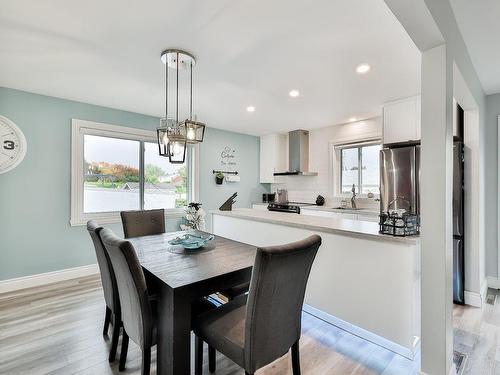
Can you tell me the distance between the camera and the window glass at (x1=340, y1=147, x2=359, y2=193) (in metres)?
4.56

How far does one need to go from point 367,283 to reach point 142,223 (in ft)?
7.66

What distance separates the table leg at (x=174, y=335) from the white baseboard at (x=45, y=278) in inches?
107

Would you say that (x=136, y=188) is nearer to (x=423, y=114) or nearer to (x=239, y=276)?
(x=239, y=276)

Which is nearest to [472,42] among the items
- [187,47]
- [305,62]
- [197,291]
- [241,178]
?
[305,62]

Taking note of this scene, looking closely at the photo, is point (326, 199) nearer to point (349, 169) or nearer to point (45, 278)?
point (349, 169)

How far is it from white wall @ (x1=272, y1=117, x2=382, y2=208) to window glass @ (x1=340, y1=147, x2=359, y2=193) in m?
0.24

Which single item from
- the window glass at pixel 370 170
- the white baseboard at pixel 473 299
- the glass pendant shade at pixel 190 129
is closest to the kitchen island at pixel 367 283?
the glass pendant shade at pixel 190 129

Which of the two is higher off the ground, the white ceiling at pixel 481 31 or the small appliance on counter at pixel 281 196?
the white ceiling at pixel 481 31

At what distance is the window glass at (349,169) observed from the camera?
4.56m

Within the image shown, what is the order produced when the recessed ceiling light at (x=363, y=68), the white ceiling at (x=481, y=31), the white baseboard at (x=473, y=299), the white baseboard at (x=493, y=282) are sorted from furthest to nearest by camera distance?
1. the white baseboard at (x=493, y=282)
2. the white baseboard at (x=473, y=299)
3. the recessed ceiling light at (x=363, y=68)
4. the white ceiling at (x=481, y=31)

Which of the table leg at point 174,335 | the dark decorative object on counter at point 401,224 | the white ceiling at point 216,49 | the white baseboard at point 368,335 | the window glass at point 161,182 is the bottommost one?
the white baseboard at point 368,335

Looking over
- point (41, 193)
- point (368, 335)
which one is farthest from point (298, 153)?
point (41, 193)

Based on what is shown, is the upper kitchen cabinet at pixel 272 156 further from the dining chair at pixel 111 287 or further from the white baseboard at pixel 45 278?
the dining chair at pixel 111 287

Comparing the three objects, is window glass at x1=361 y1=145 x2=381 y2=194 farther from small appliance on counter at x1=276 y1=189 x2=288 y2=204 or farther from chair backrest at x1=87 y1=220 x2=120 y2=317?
chair backrest at x1=87 y1=220 x2=120 y2=317
